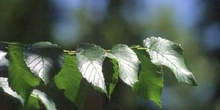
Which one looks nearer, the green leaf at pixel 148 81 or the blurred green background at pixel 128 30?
the green leaf at pixel 148 81

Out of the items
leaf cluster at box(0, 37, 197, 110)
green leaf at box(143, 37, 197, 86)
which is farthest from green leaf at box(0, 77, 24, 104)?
green leaf at box(143, 37, 197, 86)

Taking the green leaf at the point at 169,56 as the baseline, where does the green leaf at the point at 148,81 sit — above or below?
below

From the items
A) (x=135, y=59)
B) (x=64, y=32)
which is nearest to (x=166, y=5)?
(x=64, y=32)

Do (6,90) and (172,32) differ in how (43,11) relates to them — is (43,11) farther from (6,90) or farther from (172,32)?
(6,90)

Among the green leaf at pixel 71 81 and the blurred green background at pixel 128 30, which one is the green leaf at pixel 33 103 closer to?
the green leaf at pixel 71 81

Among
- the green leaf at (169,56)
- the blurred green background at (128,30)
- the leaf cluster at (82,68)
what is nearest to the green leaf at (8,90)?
the leaf cluster at (82,68)

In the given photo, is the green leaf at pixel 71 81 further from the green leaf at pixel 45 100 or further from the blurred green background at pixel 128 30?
the blurred green background at pixel 128 30

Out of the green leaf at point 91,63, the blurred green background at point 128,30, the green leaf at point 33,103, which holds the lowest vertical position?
the blurred green background at point 128,30
